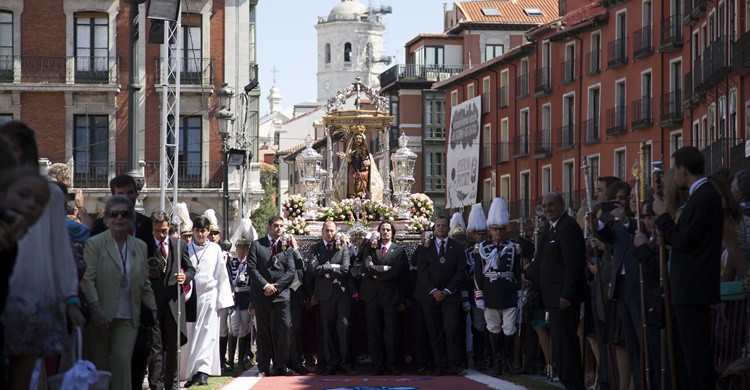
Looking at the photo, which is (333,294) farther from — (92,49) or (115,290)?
(92,49)

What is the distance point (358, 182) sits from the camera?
28.4 m

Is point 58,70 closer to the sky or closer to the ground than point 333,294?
closer to the sky

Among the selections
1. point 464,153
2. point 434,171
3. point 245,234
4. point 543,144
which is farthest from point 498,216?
point 434,171

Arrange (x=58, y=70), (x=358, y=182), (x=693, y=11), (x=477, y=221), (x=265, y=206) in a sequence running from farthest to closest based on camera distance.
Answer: (x=265, y=206) → (x=58, y=70) → (x=693, y=11) → (x=358, y=182) → (x=477, y=221)

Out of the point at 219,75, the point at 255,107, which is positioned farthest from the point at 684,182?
the point at 255,107

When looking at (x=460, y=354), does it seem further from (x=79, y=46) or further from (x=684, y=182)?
(x=79, y=46)

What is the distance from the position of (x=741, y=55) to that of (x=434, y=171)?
175 ft

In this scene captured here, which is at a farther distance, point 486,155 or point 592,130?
point 486,155

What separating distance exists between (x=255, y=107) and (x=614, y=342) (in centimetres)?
4965

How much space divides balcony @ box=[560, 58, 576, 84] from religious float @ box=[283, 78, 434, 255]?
31.0 meters

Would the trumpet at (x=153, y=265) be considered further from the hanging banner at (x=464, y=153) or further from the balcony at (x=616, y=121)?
the hanging banner at (x=464, y=153)

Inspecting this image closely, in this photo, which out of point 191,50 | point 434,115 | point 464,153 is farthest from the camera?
point 434,115

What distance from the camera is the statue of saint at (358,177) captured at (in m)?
28.4

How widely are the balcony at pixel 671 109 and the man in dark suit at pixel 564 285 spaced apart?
3413 cm
